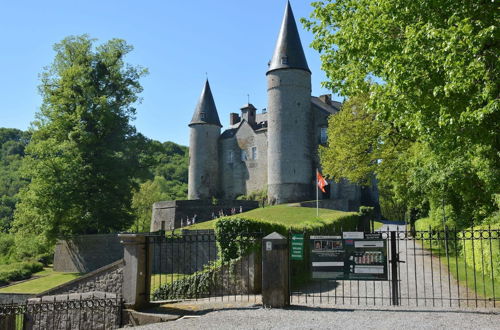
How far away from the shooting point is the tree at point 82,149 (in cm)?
3103

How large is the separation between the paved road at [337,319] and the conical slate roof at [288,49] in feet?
132

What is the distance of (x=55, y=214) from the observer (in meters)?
30.7

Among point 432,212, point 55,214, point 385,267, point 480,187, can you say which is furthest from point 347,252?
point 55,214

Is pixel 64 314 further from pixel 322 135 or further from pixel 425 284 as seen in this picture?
pixel 322 135

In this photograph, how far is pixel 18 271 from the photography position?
30062 mm

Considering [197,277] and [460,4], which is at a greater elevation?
[460,4]

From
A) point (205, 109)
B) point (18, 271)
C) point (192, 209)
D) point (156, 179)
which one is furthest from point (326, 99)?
point (18, 271)

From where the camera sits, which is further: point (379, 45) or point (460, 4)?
point (379, 45)

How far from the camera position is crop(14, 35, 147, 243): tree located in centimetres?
3103

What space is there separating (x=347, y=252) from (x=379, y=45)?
5399 mm

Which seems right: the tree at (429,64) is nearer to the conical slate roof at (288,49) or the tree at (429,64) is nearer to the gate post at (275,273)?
the gate post at (275,273)

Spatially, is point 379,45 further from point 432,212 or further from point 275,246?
point 432,212

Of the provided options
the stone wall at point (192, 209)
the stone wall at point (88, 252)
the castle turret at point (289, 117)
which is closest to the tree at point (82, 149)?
the stone wall at point (88, 252)

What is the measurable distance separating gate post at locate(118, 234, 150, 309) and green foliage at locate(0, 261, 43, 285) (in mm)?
21983
